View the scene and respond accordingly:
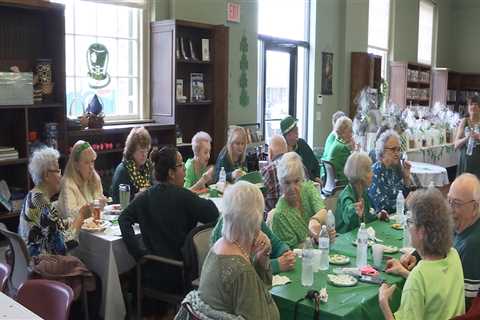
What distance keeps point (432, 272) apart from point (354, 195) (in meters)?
1.60

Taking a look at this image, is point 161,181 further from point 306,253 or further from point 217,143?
point 217,143

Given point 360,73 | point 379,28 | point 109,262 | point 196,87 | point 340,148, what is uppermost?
point 379,28

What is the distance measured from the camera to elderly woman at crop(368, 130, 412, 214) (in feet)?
13.9

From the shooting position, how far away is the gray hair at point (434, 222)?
2.13m

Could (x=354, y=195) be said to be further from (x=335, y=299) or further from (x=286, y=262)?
(x=335, y=299)

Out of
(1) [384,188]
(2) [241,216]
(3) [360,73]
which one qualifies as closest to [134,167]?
(1) [384,188]

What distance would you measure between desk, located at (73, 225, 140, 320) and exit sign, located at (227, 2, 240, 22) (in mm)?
3908

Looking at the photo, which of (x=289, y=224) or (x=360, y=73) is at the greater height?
(x=360, y=73)

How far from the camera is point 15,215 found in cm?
420

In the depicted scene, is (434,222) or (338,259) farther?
(338,259)

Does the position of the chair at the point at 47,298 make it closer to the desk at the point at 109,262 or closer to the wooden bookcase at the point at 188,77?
the desk at the point at 109,262

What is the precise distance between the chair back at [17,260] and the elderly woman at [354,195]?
2.01 m

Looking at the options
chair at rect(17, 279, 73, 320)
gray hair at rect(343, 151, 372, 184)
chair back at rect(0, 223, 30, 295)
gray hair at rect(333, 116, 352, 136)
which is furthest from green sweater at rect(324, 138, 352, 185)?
chair at rect(17, 279, 73, 320)

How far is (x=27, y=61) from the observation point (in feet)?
15.0
